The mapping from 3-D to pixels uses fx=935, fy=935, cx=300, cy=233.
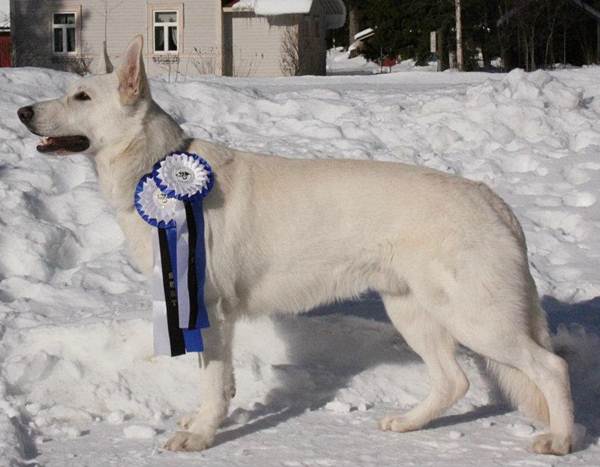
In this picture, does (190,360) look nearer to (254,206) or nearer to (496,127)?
(254,206)

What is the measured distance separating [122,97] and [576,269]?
4.36 m

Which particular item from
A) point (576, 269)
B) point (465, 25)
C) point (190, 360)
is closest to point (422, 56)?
point (465, 25)

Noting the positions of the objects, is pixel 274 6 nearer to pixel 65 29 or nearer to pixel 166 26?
pixel 166 26

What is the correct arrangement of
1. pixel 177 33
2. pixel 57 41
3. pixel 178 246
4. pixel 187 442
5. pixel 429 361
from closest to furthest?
pixel 187 442 < pixel 178 246 < pixel 429 361 < pixel 177 33 < pixel 57 41

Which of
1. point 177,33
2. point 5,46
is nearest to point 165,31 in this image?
point 177,33

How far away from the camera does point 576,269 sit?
24.9 ft

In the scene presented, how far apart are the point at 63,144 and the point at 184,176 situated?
0.63m

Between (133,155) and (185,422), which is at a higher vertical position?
(133,155)

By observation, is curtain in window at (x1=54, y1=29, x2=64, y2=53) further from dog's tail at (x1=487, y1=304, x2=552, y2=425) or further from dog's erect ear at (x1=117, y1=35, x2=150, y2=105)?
dog's tail at (x1=487, y1=304, x2=552, y2=425)

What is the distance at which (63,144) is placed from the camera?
4.75 metres

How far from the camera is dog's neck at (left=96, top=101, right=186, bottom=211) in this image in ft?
15.8

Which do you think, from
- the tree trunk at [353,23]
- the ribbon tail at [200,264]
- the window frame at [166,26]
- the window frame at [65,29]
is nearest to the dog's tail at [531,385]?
the ribbon tail at [200,264]

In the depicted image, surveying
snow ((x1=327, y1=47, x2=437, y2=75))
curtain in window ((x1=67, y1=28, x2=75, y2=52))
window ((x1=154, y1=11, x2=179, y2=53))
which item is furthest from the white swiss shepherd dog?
snow ((x1=327, y1=47, x2=437, y2=75))

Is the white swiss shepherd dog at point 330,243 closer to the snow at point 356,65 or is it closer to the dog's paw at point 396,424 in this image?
the dog's paw at point 396,424
